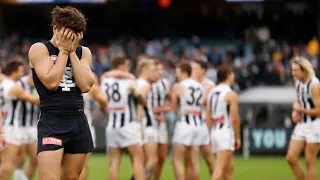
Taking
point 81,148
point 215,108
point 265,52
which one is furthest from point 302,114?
point 265,52

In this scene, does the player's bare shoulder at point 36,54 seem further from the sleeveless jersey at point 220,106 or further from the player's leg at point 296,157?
the player's leg at point 296,157

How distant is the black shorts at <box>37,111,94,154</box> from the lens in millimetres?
8281

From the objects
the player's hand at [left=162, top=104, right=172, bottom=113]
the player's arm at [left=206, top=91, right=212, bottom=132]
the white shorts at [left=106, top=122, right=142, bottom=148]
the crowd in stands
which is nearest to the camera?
the player's arm at [left=206, top=91, right=212, bottom=132]

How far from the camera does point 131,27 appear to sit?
1395 inches

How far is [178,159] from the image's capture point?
14281mm

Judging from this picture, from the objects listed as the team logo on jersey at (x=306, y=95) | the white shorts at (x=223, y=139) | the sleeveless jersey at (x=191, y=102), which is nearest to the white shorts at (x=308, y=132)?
the team logo on jersey at (x=306, y=95)

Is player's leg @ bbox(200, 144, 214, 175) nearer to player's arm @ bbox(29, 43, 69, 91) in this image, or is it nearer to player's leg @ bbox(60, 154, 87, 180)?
player's leg @ bbox(60, 154, 87, 180)

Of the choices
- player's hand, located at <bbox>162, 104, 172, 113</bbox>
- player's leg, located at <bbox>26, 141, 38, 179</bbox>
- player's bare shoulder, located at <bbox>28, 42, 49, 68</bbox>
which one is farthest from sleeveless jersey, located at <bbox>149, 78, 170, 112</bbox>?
player's bare shoulder, located at <bbox>28, 42, 49, 68</bbox>

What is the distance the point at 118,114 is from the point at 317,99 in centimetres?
335

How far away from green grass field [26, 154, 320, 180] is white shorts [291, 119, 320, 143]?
3448mm

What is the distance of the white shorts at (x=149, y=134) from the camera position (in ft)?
48.2

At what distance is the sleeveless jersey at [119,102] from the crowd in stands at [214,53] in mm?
14563

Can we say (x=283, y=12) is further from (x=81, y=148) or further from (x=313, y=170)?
(x=81, y=148)

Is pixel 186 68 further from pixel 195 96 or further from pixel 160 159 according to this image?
pixel 160 159
